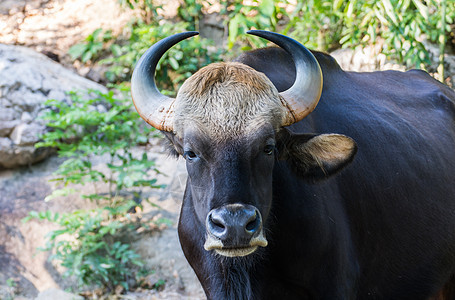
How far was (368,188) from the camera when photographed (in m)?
3.96

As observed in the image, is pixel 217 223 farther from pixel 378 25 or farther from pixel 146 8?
pixel 146 8

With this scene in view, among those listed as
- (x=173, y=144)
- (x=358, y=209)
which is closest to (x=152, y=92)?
(x=173, y=144)

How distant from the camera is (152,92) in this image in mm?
3268

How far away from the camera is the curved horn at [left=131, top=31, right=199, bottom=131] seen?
3.21 m

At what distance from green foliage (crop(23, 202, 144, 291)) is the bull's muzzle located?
3443 millimetres

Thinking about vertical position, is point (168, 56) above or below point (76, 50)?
above

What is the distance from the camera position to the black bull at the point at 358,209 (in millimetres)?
3340

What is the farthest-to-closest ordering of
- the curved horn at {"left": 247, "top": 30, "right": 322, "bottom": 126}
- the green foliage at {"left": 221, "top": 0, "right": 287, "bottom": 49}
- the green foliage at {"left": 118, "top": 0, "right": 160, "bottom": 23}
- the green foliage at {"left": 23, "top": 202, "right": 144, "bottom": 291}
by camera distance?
the green foliage at {"left": 118, "top": 0, "right": 160, "bottom": 23}
the green foliage at {"left": 221, "top": 0, "right": 287, "bottom": 49}
the green foliage at {"left": 23, "top": 202, "right": 144, "bottom": 291}
the curved horn at {"left": 247, "top": 30, "right": 322, "bottom": 126}

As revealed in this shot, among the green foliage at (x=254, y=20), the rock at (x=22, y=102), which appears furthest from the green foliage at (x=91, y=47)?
the green foliage at (x=254, y=20)

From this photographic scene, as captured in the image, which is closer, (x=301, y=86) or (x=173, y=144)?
(x=301, y=86)

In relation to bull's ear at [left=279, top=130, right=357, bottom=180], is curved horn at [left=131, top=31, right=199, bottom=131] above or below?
above

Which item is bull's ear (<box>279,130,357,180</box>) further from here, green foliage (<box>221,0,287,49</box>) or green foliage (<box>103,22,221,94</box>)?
green foliage (<box>103,22,221,94</box>)

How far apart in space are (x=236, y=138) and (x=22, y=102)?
214 inches

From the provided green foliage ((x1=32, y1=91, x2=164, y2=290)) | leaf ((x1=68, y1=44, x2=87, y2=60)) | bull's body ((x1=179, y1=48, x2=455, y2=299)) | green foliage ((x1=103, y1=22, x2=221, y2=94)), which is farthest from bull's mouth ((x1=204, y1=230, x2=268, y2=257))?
leaf ((x1=68, y1=44, x2=87, y2=60))
